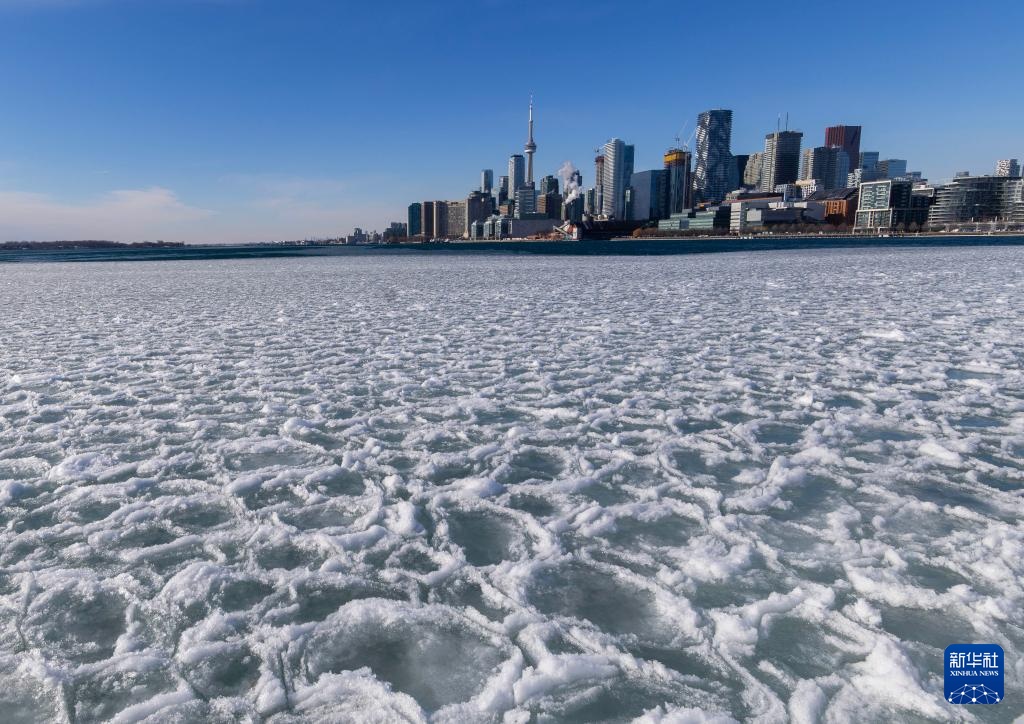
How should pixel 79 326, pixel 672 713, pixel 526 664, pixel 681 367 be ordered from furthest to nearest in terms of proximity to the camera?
pixel 79 326, pixel 681 367, pixel 526 664, pixel 672 713

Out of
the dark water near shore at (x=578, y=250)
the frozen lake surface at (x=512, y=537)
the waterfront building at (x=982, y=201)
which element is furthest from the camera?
the waterfront building at (x=982, y=201)

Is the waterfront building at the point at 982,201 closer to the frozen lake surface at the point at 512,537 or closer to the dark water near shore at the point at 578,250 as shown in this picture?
the dark water near shore at the point at 578,250

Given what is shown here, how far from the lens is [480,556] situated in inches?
149

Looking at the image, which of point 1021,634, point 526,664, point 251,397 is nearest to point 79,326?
point 251,397

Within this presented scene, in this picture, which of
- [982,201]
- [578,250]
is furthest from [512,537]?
[982,201]

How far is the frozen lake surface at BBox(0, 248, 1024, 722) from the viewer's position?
2.71 m

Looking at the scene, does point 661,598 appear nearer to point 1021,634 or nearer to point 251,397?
point 1021,634

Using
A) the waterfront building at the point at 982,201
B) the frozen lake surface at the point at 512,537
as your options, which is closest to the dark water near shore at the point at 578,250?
the frozen lake surface at the point at 512,537

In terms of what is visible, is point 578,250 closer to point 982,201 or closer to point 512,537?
point 512,537

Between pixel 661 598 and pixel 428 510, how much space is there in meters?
1.77

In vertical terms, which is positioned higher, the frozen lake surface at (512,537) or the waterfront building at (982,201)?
the waterfront building at (982,201)

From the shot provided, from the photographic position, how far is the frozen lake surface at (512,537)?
271 centimetres

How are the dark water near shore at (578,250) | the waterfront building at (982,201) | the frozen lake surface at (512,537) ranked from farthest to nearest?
the waterfront building at (982,201)
the dark water near shore at (578,250)
the frozen lake surface at (512,537)

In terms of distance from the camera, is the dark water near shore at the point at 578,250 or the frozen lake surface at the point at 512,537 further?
the dark water near shore at the point at 578,250
